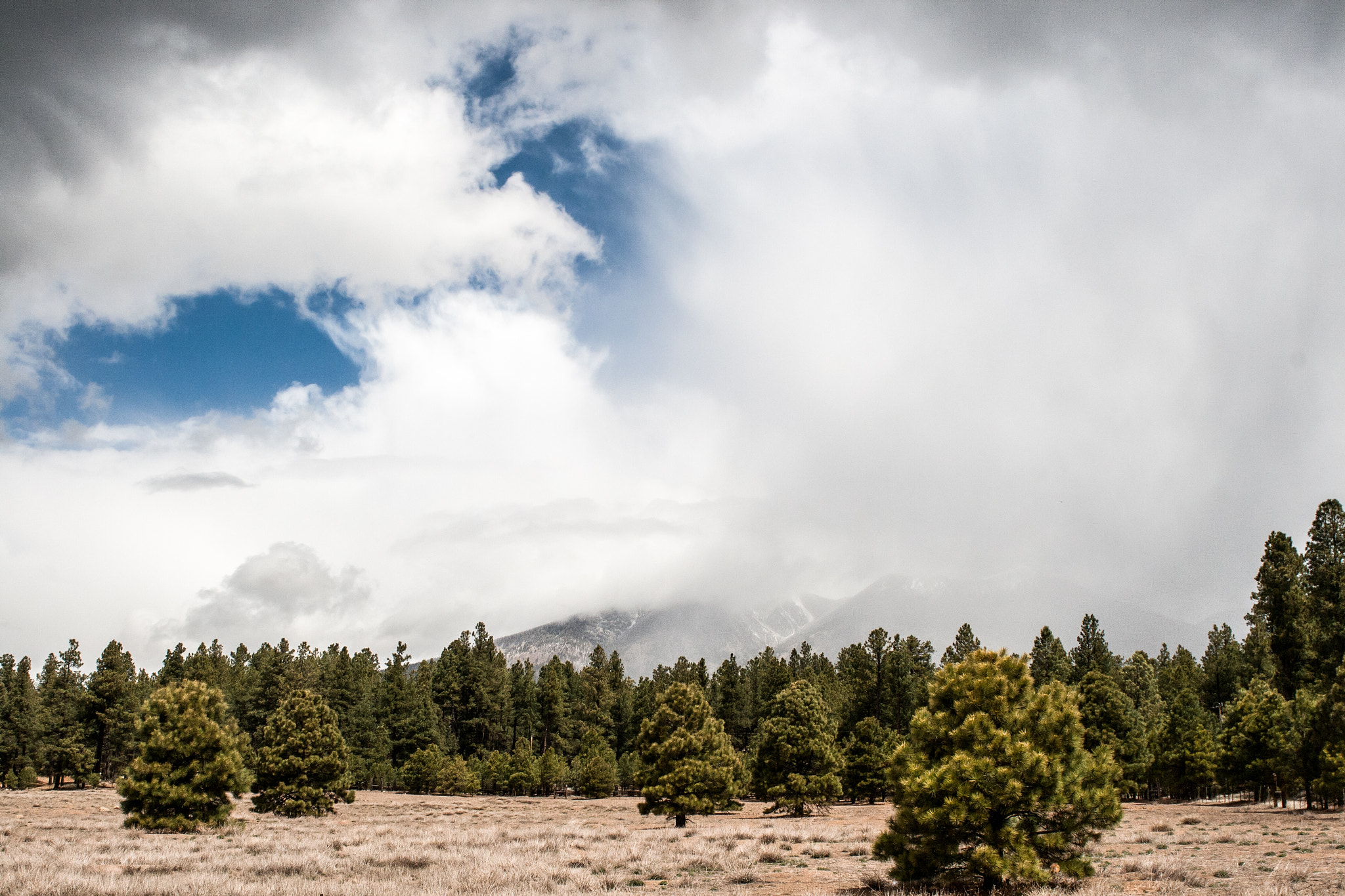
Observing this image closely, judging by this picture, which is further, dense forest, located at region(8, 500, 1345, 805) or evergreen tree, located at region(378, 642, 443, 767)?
evergreen tree, located at region(378, 642, 443, 767)

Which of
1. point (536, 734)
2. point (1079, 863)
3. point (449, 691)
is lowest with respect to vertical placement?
point (536, 734)

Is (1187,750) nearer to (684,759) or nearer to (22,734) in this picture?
(684,759)

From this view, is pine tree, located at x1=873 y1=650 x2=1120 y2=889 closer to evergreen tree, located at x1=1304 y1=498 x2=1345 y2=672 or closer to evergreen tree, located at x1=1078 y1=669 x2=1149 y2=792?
evergreen tree, located at x1=1078 y1=669 x2=1149 y2=792

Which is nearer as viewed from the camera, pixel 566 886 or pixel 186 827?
pixel 566 886

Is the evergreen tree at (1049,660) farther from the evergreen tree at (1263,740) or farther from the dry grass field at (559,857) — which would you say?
the dry grass field at (559,857)

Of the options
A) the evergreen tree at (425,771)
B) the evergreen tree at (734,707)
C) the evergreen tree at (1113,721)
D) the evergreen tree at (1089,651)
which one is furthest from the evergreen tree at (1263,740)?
the evergreen tree at (425,771)

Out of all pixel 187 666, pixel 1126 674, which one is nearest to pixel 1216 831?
pixel 1126 674

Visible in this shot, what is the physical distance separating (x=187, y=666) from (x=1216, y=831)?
115804 millimetres

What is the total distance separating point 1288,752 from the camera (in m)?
52.0

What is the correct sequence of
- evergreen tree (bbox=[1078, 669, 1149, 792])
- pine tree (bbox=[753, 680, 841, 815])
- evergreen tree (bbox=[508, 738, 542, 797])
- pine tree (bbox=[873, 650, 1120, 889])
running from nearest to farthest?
1. pine tree (bbox=[873, 650, 1120, 889])
2. pine tree (bbox=[753, 680, 841, 815])
3. evergreen tree (bbox=[1078, 669, 1149, 792])
4. evergreen tree (bbox=[508, 738, 542, 797])

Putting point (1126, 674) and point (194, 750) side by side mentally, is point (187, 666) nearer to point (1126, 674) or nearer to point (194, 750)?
point (194, 750)

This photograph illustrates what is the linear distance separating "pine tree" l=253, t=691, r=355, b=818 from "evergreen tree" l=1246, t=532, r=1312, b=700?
79.9 m

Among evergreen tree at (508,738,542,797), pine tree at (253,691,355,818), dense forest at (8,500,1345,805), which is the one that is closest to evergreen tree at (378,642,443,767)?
dense forest at (8,500,1345,805)

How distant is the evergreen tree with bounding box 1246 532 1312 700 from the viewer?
218 ft
